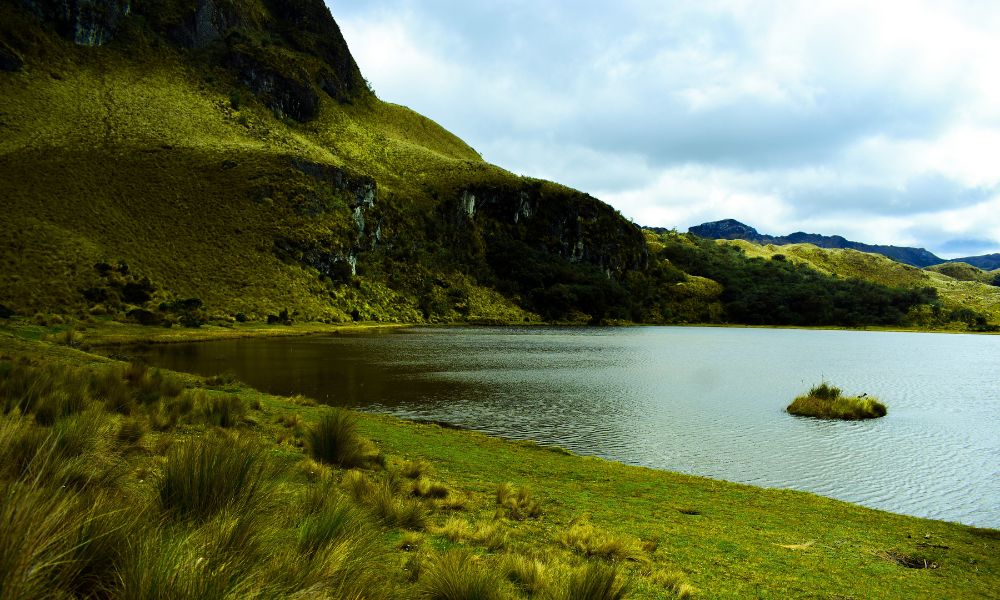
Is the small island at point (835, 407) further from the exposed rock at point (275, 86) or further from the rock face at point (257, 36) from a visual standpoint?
the exposed rock at point (275, 86)

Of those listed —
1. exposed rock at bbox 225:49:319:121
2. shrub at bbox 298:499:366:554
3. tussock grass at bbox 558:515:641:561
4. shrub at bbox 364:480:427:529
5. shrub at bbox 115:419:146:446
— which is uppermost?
exposed rock at bbox 225:49:319:121

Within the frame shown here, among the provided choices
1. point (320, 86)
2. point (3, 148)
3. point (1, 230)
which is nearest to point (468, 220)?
point (320, 86)

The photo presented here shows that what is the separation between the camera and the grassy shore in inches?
103

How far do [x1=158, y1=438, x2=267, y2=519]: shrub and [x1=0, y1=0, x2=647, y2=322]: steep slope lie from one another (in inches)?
1934

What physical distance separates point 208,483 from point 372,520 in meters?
1.92

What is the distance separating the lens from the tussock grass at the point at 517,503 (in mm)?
8289

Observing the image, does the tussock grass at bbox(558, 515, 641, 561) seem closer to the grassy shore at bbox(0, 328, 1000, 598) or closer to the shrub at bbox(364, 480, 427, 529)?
the grassy shore at bbox(0, 328, 1000, 598)

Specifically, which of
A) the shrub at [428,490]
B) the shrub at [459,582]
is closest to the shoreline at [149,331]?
the shrub at [428,490]

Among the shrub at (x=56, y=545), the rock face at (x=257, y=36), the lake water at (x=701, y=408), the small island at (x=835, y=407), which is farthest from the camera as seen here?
the rock face at (x=257, y=36)

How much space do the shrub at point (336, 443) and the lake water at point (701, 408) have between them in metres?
7.98

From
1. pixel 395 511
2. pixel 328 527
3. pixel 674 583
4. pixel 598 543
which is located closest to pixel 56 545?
pixel 328 527

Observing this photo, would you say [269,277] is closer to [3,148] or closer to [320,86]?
[3,148]

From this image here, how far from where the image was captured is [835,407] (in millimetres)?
22797

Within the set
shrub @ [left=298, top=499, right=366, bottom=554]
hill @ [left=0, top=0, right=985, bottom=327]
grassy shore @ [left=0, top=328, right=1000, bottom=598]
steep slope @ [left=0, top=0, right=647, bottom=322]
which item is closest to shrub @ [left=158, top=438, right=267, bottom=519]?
grassy shore @ [left=0, top=328, right=1000, bottom=598]
